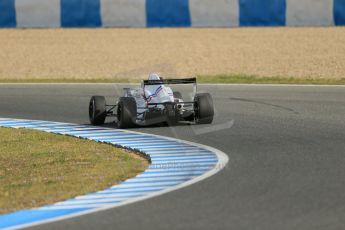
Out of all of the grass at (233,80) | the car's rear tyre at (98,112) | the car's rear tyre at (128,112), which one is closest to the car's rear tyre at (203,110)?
the car's rear tyre at (128,112)

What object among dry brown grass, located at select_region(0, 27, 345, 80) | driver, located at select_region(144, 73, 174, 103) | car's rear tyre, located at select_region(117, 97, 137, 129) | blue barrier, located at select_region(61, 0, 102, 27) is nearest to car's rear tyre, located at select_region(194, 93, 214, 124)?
driver, located at select_region(144, 73, 174, 103)

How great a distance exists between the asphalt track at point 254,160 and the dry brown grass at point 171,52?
115 inches

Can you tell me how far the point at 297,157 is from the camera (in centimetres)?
1050

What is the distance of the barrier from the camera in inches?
875

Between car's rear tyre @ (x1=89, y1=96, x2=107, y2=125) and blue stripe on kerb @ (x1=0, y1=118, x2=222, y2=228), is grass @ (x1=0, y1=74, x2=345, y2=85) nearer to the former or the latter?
car's rear tyre @ (x1=89, y1=96, x2=107, y2=125)

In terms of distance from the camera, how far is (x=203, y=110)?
44.3ft

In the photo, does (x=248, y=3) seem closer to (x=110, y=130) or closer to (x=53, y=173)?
(x=110, y=130)

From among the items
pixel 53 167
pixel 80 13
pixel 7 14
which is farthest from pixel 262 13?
pixel 53 167

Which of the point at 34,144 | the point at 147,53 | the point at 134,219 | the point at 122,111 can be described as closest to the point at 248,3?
the point at 147,53

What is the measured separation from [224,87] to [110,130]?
6075mm

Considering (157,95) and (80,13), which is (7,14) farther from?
(157,95)

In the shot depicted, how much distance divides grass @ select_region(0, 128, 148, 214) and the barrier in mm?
9964

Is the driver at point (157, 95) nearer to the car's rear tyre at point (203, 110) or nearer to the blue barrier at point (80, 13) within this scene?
the car's rear tyre at point (203, 110)

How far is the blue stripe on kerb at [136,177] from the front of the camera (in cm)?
777
